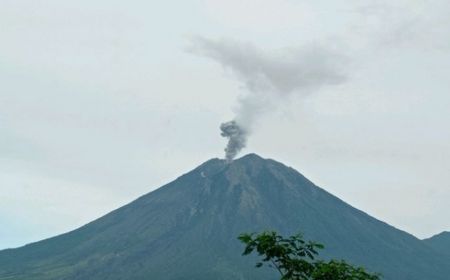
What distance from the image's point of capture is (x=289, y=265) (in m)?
17.9

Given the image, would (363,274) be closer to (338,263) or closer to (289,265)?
(338,263)

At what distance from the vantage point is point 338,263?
17.9 metres

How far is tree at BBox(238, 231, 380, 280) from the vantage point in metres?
17.4

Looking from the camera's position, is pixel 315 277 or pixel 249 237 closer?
pixel 315 277

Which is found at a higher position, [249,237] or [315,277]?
[249,237]

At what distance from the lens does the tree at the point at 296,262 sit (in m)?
17.4

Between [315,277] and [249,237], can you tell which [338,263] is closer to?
[315,277]

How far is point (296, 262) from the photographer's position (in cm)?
1784

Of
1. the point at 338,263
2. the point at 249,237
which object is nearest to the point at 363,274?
the point at 338,263

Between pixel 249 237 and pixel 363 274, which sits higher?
pixel 249 237

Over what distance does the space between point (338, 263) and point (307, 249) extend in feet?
3.09

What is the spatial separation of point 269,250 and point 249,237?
2.65ft

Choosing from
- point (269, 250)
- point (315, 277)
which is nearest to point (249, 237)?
point (269, 250)

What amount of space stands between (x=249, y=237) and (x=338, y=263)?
239 centimetres
